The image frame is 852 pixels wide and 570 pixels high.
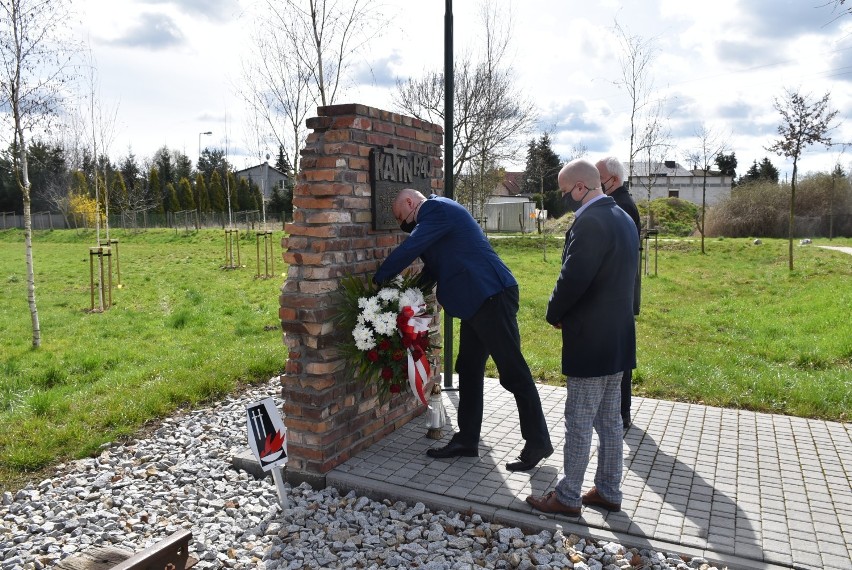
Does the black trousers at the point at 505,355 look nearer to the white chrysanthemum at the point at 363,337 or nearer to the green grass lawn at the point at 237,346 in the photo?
the white chrysanthemum at the point at 363,337

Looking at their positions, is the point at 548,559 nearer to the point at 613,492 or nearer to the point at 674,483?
the point at 613,492

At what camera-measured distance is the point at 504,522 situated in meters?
3.89

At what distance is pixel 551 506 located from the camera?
3.90 m

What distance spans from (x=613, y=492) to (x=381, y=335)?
5.84 feet

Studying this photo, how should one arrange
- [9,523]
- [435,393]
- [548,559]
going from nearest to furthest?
[548,559] < [9,523] < [435,393]

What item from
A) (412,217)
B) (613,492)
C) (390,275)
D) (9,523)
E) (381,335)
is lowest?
(9,523)

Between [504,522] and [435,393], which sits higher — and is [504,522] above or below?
below

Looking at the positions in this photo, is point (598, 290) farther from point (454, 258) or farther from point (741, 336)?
point (741, 336)

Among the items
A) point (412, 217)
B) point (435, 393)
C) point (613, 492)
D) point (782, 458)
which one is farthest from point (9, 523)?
point (782, 458)

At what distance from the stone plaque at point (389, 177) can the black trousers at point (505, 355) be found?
1.04 metres

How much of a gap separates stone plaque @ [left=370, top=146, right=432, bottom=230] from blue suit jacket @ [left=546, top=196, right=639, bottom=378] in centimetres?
166

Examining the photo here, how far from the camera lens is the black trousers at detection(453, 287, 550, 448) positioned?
4426mm

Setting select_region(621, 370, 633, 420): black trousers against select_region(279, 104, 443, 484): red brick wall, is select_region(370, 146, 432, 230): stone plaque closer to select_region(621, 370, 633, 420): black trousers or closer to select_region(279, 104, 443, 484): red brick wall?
select_region(279, 104, 443, 484): red brick wall

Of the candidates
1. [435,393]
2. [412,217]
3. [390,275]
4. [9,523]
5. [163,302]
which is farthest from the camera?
[163,302]
